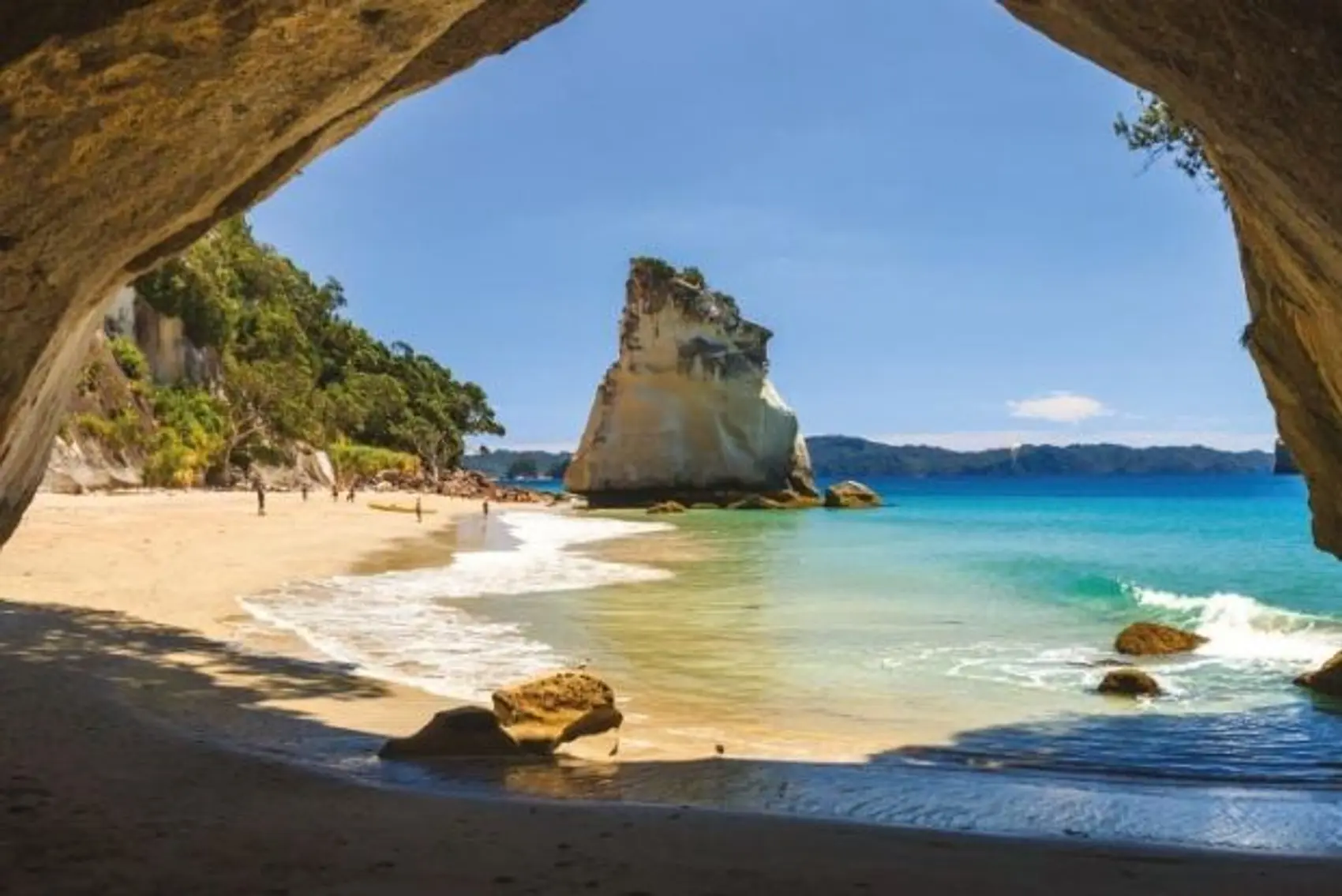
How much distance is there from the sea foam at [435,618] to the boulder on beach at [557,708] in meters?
2.62

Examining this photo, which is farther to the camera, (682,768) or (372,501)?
(372,501)

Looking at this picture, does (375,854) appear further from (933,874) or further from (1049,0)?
(1049,0)

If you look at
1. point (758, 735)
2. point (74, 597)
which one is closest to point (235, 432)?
point (74, 597)

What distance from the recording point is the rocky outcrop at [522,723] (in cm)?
771

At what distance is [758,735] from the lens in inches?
382

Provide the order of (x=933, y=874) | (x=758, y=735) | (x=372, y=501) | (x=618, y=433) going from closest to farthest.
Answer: (x=933, y=874), (x=758, y=735), (x=372, y=501), (x=618, y=433)

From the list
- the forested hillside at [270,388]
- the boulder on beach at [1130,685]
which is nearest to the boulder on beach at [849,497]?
the forested hillside at [270,388]

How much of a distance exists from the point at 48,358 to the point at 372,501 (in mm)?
51774

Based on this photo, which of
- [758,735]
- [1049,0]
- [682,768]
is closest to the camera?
[1049,0]

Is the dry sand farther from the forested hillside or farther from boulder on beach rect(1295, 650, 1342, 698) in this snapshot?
the forested hillside

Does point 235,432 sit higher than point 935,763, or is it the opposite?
point 235,432

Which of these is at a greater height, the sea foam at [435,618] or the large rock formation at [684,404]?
the large rock formation at [684,404]

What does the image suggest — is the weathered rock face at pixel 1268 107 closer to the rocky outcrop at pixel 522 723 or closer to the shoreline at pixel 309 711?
the shoreline at pixel 309 711

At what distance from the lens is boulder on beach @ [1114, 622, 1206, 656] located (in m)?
14.7
